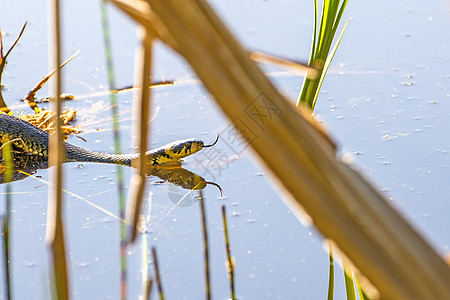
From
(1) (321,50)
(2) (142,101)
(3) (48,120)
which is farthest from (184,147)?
(2) (142,101)

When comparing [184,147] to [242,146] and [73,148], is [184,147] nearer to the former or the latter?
[242,146]

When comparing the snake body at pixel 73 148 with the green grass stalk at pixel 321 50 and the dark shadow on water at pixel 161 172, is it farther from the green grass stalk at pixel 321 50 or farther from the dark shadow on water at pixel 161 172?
the green grass stalk at pixel 321 50

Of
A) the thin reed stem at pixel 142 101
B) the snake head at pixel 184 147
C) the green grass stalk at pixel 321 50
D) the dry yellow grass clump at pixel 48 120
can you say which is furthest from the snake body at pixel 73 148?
the thin reed stem at pixel 142 101

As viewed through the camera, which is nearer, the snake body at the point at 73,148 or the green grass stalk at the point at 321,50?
the green grass stalk at the point at 321,50

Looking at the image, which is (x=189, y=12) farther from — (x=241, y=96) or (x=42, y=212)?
(x=42, y=212)

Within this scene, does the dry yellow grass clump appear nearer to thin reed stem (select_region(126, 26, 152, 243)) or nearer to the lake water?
the lake water

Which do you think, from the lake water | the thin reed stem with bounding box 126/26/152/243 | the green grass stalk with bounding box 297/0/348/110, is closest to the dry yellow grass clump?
the lake water

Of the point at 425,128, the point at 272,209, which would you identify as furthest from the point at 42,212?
the point at 425,128
